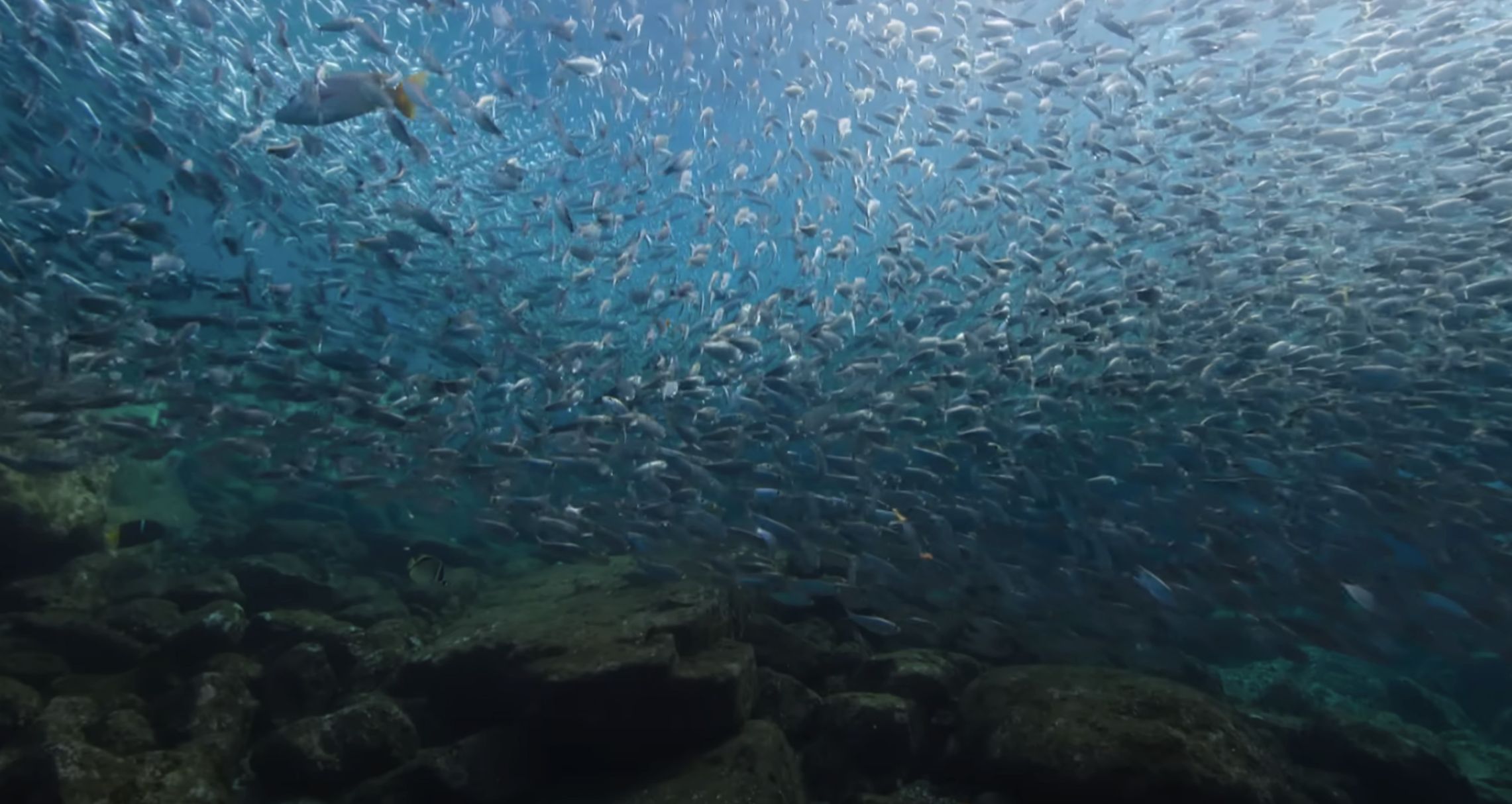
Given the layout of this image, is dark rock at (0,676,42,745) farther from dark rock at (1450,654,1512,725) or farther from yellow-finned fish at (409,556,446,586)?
→ dark rock at (1450,654,1512,725)

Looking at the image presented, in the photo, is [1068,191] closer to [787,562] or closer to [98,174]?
[787,562]

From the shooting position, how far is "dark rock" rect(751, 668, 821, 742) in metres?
7.12

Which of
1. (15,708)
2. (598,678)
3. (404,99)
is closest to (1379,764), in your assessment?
(598,678)

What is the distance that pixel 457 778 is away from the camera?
584cm

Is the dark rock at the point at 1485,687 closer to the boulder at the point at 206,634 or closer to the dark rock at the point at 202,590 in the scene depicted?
the boulder at the point at 206,634

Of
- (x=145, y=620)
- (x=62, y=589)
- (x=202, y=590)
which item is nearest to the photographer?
(x=145, y=620)

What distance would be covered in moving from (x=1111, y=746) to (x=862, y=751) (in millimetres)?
2045

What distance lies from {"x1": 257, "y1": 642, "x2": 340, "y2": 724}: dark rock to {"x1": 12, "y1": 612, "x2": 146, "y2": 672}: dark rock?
135 cm

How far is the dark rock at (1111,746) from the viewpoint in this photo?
5305mm

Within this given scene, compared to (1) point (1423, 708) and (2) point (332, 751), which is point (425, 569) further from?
(1) point (1423, 708)

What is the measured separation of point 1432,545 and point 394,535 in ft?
53.9

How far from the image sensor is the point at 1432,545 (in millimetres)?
11148

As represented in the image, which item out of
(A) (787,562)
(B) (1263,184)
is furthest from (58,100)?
(B) (1263,184)

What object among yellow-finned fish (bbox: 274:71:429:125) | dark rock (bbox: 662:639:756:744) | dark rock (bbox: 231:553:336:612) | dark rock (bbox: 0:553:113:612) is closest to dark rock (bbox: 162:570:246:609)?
dark rock (bbox: 231:553:336:612)
